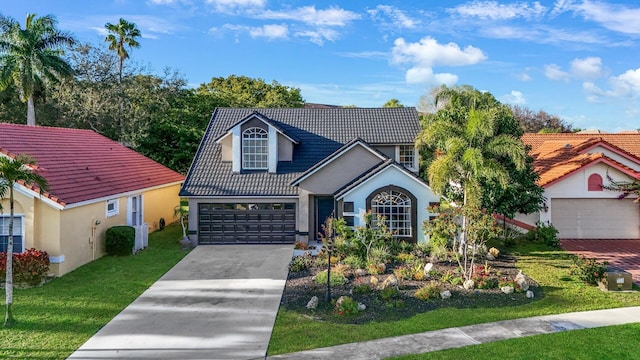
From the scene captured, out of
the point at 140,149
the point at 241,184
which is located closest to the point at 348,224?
the point at 241,184

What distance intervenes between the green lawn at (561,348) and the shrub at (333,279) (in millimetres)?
5244

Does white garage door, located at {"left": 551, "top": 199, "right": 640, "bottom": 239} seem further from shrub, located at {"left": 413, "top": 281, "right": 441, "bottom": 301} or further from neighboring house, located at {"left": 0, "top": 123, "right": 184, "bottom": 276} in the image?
neighboring house, located at {"left": 0, "top": 123, "right": 184, "bottom": 276}

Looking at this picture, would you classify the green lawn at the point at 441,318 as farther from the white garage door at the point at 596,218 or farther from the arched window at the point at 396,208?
the white garage door at the point at 596,218

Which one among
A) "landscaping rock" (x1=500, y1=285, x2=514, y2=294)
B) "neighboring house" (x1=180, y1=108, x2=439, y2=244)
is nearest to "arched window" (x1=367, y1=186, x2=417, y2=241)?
"neighboring house" (x1=180, y1=108, x2=439, y2=244)

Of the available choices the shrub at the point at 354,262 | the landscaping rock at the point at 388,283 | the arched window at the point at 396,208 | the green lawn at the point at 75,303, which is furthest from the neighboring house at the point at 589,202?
the green lawn at the point at 75,303

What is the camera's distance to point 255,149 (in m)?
21.5

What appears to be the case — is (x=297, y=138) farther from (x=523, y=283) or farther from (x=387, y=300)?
(x=523, y=283)

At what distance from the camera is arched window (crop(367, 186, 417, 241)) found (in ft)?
61.1

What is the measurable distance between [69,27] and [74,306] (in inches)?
1273

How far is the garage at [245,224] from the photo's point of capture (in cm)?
2016

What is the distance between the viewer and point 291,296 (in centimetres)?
1238

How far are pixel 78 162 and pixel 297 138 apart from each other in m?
10.6

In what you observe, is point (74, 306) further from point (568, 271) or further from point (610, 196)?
point (610, 196)

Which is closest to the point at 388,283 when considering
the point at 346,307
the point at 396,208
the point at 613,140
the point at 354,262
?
the point at 346,307
